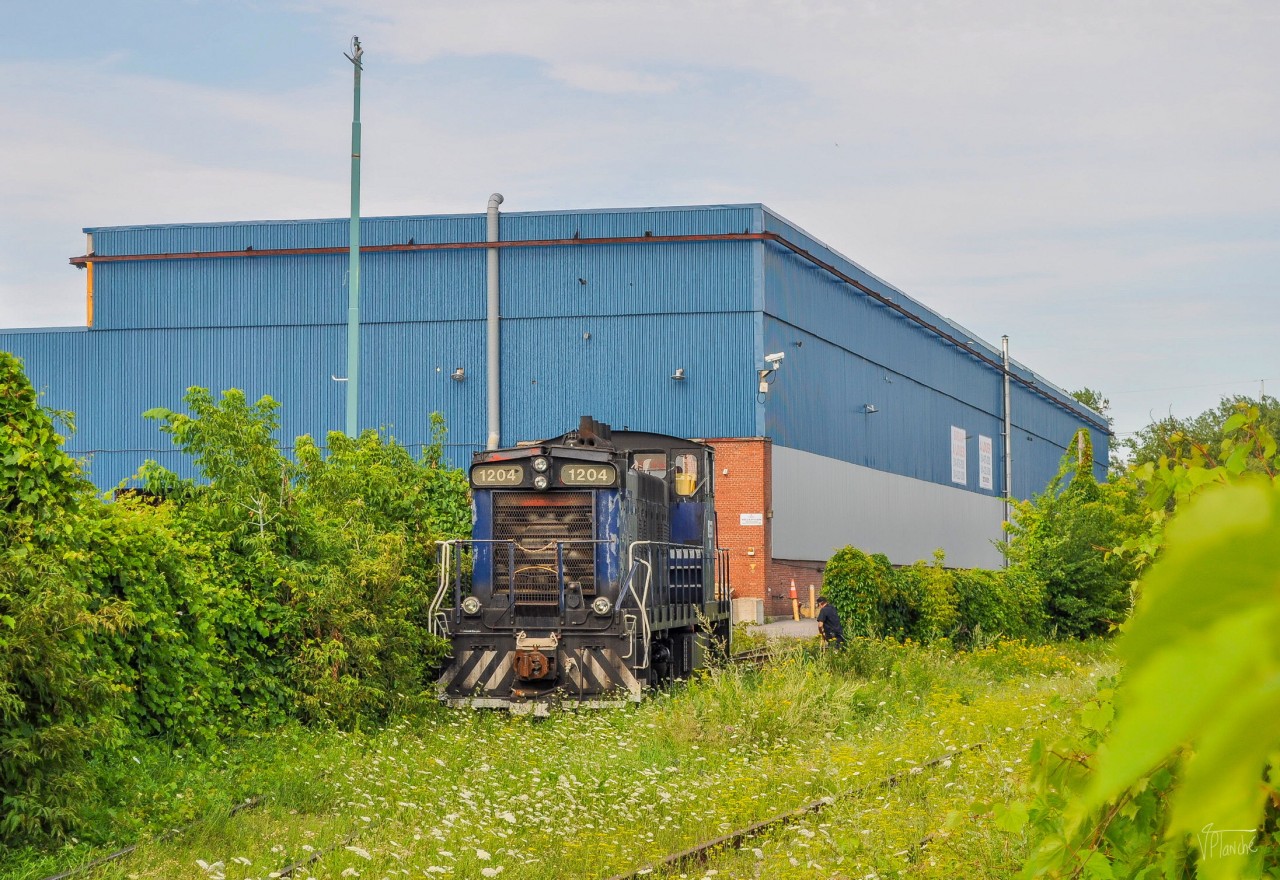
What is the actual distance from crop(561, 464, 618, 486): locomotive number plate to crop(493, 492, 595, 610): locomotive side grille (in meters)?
0.22

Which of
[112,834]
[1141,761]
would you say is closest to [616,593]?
[112,834]

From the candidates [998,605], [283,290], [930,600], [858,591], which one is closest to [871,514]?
[998,605]

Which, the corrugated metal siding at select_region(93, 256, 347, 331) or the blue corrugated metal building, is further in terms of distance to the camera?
the corrugated metal siding at select_region(93, 256, 347, 331)

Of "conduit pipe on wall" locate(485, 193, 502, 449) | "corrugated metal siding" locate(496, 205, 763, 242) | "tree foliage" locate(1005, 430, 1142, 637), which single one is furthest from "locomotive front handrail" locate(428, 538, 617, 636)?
"corrugated metal siding" locate(496, 205, 763, 242)

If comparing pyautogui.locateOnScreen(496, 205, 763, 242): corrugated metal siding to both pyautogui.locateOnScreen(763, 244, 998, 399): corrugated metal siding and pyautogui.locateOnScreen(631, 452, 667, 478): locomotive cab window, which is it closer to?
pyautogui.locateOnScreen(763, 244, 998, 399): corrugated metal siding

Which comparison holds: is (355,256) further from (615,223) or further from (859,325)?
(859,325)

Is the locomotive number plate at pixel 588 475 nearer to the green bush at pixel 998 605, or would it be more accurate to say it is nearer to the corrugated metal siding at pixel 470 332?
the green bush at pixel 998 605

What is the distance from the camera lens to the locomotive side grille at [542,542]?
17578mm

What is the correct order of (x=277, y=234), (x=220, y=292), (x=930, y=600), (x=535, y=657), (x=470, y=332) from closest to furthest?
(x=535, y=657)
(x=930, y=600)
(x=470, y=332)
(x=277, y=234)
(x=220, y=292)

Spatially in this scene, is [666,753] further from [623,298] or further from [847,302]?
[847,302]

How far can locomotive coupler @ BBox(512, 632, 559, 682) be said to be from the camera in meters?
16.4

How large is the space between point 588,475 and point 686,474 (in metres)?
3.56

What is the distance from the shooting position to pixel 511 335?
39.7 meters

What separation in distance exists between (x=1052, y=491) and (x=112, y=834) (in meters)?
31.9
